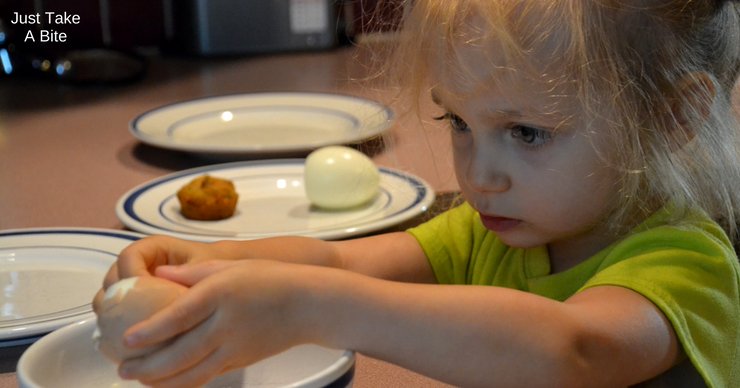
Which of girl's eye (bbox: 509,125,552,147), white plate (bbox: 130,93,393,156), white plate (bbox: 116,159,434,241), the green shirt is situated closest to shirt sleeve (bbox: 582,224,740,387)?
the green shirt

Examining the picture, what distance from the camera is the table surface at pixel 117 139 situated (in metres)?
1.10

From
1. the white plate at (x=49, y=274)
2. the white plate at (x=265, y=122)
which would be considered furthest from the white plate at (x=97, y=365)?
the white plate at (x=265, y=122)

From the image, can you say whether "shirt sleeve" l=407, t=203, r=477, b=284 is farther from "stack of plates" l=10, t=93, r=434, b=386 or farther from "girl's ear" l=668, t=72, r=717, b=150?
"girl's ear" l=668, t=72, r=717, b=150

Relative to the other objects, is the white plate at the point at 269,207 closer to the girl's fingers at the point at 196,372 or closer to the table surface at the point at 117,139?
the table surface at the point at 117,139

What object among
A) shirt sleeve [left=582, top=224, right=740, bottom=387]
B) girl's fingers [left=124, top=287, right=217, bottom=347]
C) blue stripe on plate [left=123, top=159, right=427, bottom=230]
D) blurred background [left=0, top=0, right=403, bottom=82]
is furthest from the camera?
blurred background [left=0, top=0, right=403, bottom=82]

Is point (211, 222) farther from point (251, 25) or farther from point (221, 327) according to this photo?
point (251, 25)

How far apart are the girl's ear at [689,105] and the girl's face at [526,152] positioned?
6 centimetres

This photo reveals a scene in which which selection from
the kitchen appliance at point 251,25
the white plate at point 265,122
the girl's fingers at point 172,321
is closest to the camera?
the girl's fingers at point 172,321

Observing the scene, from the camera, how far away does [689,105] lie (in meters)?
0.71

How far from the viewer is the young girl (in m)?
0.58

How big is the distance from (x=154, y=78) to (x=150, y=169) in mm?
656

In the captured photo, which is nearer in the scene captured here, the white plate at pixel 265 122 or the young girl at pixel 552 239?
the young girl at pixel 552 239

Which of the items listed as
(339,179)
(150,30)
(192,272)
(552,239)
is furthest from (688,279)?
(150,30)

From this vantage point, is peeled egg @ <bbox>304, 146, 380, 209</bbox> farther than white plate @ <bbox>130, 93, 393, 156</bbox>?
No
